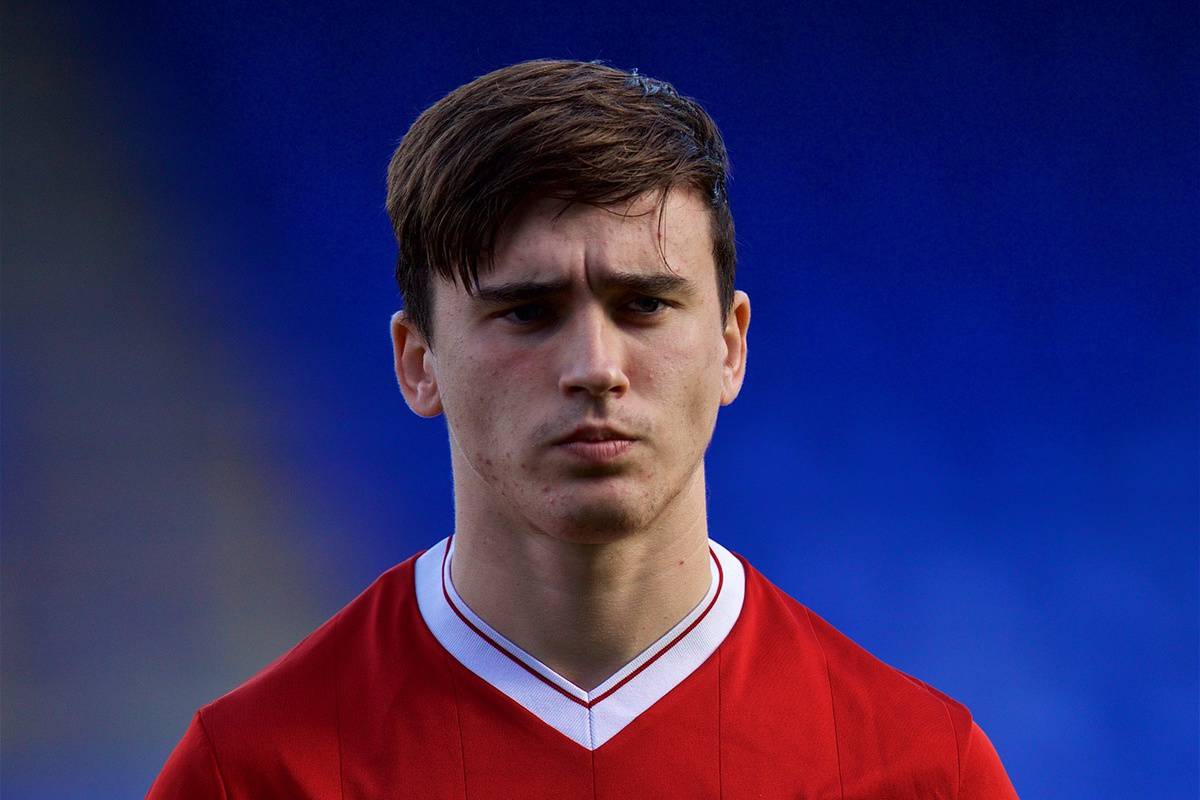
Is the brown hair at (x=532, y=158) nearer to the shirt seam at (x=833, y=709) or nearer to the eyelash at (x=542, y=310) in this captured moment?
the eyelash at (x=542, y=310)

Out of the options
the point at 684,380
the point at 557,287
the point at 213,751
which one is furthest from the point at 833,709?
the point at 213,751

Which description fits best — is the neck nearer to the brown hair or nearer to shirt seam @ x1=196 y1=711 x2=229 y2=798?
the brown hair

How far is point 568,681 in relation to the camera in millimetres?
2551

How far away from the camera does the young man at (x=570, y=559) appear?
7.73ft

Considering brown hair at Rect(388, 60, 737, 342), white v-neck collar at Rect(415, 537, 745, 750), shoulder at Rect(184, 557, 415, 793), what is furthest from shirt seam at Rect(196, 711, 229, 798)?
brown hair at Rect(388, 60, 737, 342)

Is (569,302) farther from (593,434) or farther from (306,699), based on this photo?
(306,699)

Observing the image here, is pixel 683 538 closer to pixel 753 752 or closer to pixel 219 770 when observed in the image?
pixel 753 752

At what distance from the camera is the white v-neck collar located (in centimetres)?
251

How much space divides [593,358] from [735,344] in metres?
0.56

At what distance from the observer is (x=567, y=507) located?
2348 mm

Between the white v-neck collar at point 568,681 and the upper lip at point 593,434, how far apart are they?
479 mm

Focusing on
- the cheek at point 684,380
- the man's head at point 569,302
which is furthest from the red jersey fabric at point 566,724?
the cheek at point 684,380

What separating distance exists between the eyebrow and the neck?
1.31 ft

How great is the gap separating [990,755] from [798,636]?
1.40 feet
